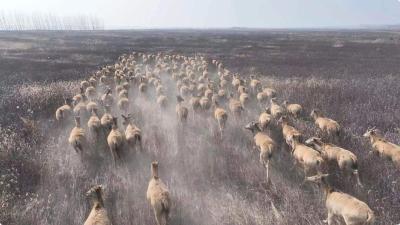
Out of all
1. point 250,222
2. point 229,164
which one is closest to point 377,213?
point 250,222

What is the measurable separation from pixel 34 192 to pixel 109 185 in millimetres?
1657

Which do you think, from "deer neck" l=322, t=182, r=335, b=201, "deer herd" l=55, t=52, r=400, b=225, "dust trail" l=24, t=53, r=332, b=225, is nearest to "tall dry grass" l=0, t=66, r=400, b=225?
"dust trail" l=24, t=53, r=332, b=225

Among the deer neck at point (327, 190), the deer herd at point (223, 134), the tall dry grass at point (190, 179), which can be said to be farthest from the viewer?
the tall dry grass at point (190, 179)

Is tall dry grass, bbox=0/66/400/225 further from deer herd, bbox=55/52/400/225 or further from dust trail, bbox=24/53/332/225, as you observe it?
deer herd, bbox=55/52/400/225

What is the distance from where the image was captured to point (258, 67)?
3256 centimetres

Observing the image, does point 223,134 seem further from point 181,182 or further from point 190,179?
point 181,182

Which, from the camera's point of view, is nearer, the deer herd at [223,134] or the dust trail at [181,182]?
the deer herd at [223,134]

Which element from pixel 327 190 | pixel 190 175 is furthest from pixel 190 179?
pixel 327 190

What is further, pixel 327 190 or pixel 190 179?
pixel 190 179

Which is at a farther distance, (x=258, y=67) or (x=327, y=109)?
(x=258, y=67)

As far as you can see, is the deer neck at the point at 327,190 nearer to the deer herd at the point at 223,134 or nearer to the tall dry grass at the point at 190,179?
the deer herd at the point at 223,134

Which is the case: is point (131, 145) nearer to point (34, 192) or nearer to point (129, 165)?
point (129, 165)

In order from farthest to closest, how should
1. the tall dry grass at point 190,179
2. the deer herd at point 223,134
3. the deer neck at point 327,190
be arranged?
1. the tall dry grass at point 190,179
2. the deer neck at point 327,190
3. the deer herd at point 223,134

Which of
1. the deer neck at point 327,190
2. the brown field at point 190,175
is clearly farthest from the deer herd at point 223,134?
the brown field at point 190,175
